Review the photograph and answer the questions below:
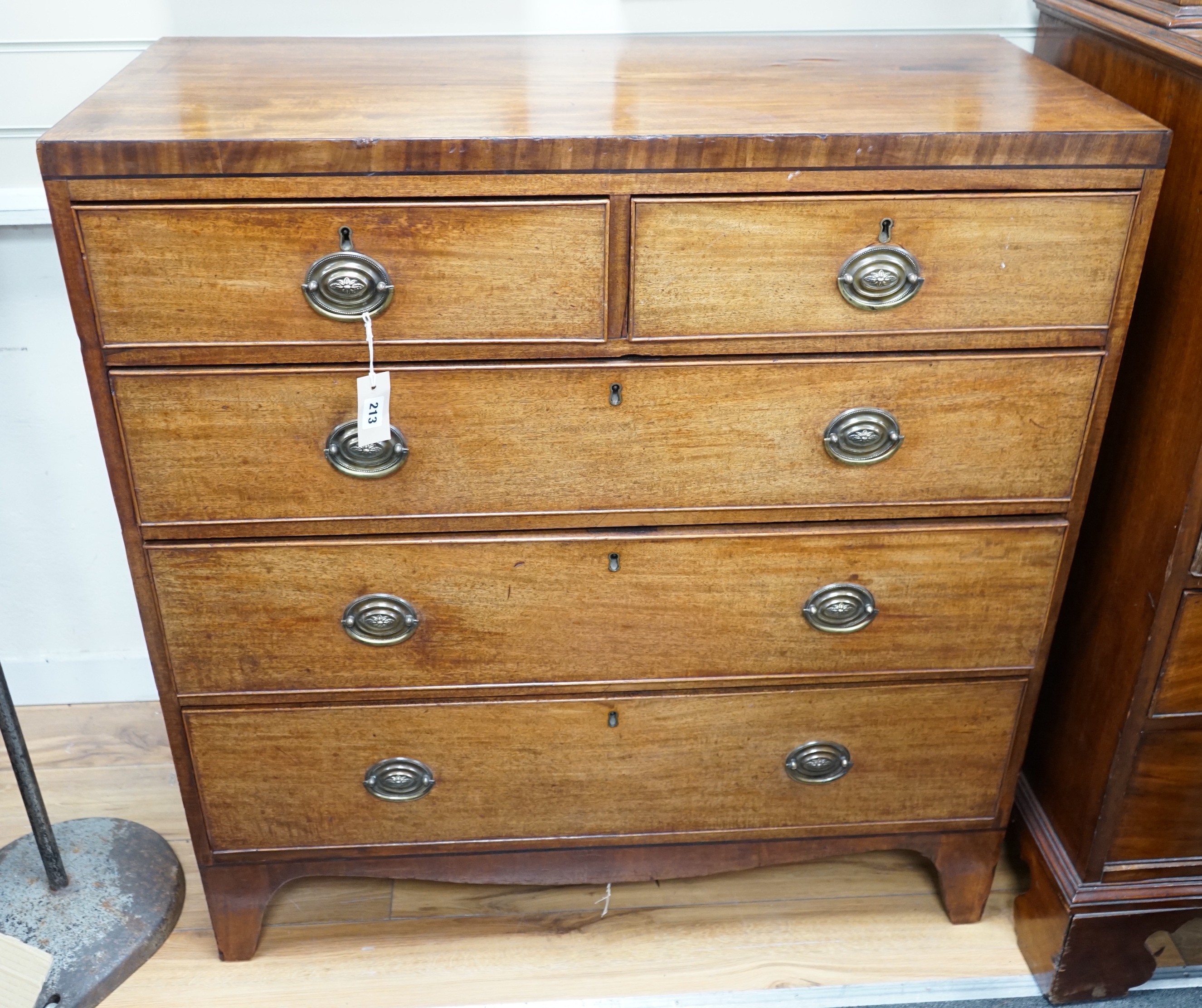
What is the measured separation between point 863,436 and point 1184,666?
0.47m

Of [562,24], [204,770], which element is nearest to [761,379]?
[562,24]

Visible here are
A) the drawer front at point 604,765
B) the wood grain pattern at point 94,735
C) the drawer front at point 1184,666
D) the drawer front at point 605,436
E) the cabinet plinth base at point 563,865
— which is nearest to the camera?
the drawer front at point 605,436

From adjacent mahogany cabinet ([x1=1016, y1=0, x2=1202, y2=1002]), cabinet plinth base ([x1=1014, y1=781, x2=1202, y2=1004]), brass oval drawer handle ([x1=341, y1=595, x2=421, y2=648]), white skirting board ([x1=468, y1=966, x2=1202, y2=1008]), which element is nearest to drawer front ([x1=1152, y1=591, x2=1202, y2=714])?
adjacent mahogany cabinet ([x1=1016, y1=0, x2=1202, y2=1002])

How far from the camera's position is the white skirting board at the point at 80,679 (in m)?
1.94

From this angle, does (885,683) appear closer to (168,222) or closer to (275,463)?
(275,463)

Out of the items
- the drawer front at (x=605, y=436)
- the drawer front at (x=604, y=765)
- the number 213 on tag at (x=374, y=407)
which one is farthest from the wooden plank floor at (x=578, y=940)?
the number 213 on tag at (x=374, y=407)

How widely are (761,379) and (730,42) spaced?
54 cm

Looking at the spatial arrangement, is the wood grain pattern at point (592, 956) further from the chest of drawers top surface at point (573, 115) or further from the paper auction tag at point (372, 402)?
the chest of drawers top surface at point (573, 115)

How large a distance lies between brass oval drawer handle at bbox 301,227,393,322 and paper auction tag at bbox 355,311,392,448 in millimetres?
20

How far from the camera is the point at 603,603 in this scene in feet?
4.27

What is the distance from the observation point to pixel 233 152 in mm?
1026

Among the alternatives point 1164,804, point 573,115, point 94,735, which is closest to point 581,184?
point 573,115

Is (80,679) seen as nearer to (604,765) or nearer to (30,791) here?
(30,791)

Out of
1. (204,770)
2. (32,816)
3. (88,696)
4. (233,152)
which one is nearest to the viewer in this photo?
(233,152)
